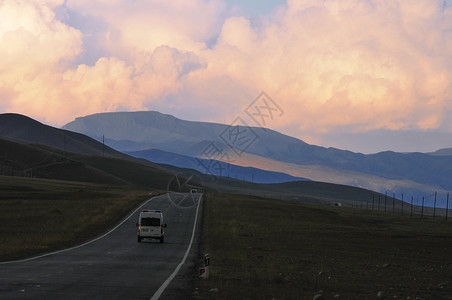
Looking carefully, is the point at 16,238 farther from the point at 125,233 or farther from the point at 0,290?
the point at 0,290

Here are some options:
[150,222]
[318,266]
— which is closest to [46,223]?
[150,222]

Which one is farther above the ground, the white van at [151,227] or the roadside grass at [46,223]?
the white van at [151,227]

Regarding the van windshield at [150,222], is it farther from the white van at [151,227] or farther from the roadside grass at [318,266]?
the roadside grass at [318,266]

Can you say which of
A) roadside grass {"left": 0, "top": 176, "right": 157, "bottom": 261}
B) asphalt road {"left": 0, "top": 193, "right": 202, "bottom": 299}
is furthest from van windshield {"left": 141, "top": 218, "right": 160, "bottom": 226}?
roadside grass {"left": 0, "top": 176, "right": 157, "bottom": 261}

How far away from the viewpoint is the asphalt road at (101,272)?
21328mm

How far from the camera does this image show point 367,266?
120 ft

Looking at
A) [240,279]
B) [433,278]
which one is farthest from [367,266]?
[240,279]

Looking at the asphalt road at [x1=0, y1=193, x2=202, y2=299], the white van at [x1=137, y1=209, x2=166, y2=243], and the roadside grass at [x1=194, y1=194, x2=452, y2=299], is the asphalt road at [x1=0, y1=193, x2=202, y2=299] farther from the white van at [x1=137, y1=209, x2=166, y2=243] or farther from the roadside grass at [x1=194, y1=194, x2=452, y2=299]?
the roadside grass at [x1=194, y1=194, x2=452, y2=299]

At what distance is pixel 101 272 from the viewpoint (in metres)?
29.0

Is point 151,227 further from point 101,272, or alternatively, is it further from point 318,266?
point 101,272

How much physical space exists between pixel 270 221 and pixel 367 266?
170ft

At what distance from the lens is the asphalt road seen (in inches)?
840

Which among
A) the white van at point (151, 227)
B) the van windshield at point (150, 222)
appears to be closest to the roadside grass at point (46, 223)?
the white van at point (151, 227)

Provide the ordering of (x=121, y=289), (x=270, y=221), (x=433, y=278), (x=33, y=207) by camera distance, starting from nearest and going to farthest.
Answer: (x=121, y=289), (x=433, y=278), (x=270, y=221), (x=33, y=207)
